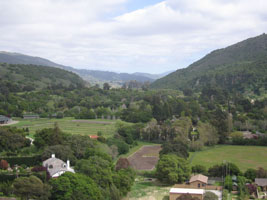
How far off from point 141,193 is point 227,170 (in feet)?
34.5

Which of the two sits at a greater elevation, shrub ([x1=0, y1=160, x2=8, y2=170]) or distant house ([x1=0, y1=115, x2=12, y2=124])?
distant house ([x1=0, y1=115, x2=12, y2=124])

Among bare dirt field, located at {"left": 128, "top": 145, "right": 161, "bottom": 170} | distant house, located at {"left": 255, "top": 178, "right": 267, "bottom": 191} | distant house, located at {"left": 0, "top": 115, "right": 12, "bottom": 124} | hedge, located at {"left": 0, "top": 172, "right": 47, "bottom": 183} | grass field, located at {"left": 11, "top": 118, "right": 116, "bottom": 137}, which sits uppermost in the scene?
distant house, located at {"left": 0, "top": 115, "right": 12, "bottom": 124}

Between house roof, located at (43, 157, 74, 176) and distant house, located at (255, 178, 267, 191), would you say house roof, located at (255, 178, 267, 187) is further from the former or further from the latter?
house roof, located at (43, 157, 74, 176)

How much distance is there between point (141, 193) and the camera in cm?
2928

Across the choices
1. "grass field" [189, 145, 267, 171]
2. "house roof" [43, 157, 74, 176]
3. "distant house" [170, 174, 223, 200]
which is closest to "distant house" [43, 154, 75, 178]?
"house roof" [43, 157, 74, 176]

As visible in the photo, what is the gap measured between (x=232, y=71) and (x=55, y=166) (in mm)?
97268

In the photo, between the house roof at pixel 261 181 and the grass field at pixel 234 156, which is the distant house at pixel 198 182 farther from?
the grass field at pixel 234 156

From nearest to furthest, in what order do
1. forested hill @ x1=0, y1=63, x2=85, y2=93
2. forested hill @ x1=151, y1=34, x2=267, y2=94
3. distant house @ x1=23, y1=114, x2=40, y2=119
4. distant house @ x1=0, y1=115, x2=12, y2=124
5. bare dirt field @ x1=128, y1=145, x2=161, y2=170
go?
bare dirt field @ x1=128, y1=145, x2=161, y2=170, distant house @ x1=0, y1=115, x2=12, y2=124, distant house @ x1=23, y1=114, x2=40, y2=119, forested hill @ x1=0, y1=63, x2=85, y2=93, forested hill @ x1=151, y1=34, x2=267, y2=94

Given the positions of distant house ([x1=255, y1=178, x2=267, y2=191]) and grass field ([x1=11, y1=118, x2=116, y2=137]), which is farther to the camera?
grass field ([x1=11, y1=118, x2=116, y2=137])

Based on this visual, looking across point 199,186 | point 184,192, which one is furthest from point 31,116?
point 184,192

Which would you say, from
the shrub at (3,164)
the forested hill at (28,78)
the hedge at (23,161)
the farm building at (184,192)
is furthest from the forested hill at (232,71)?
the shrub at (3,164)

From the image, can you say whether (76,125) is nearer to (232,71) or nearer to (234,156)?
(234,156)

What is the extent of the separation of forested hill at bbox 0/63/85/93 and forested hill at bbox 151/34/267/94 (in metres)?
45.5

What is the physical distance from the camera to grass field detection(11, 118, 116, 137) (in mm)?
54000
